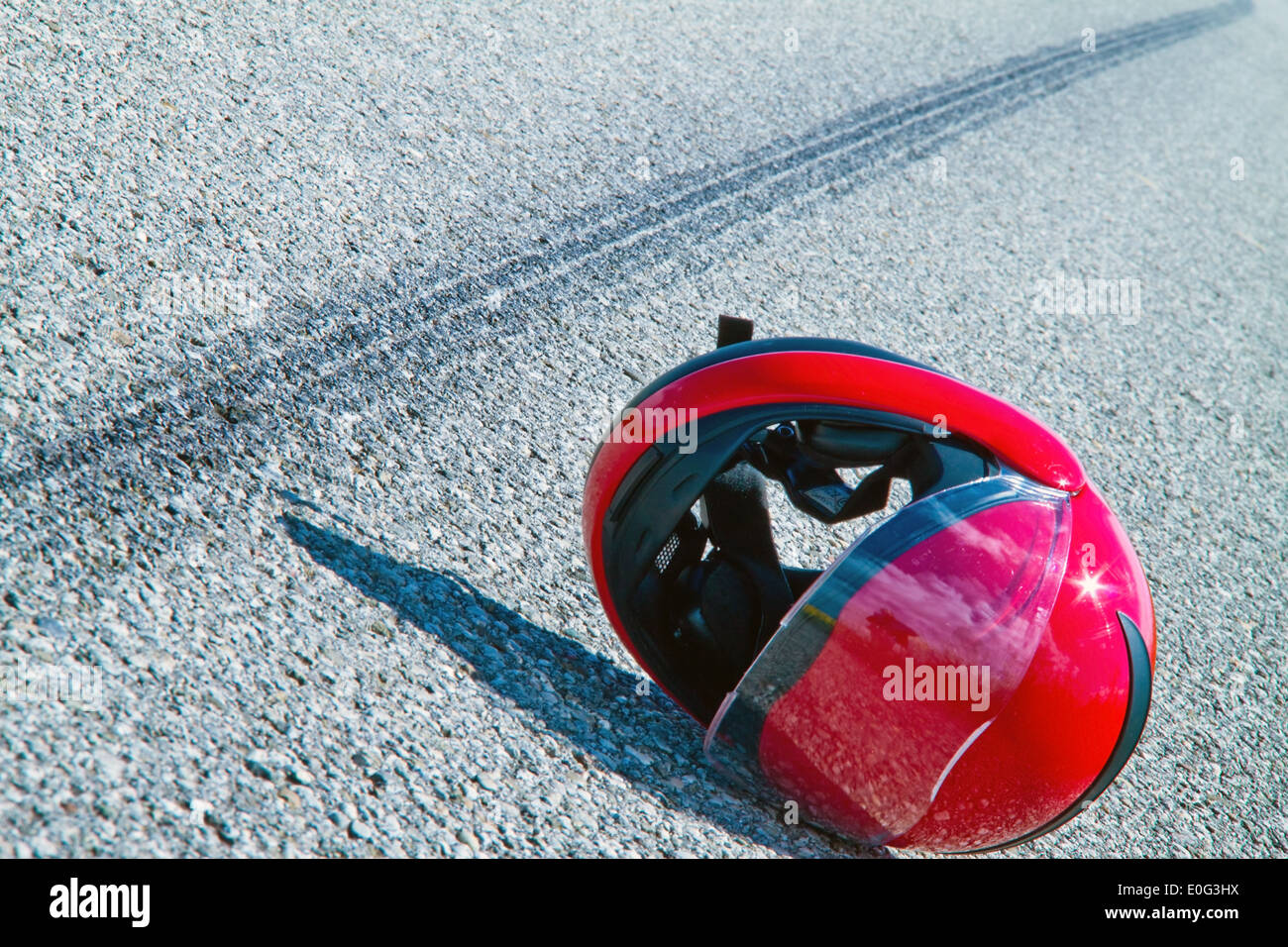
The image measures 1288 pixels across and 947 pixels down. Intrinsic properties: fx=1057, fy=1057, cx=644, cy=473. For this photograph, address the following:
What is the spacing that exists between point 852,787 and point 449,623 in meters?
1.09

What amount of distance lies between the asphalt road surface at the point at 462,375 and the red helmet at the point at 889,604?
0.28 metres

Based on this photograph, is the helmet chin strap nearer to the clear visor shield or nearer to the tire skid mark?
the clear visor shield

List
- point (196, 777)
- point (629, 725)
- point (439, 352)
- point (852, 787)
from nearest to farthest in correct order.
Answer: point (196, 777), point (852, 787), point (629, 725), point (439, 352)

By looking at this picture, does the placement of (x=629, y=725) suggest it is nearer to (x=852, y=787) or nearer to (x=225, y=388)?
(x=852, y=787)

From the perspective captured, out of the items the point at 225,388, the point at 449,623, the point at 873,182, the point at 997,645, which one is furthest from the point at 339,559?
the point at 873,182

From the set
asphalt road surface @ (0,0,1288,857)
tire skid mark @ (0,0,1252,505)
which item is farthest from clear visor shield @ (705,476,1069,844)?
tire skid mark @ (0,0,1252,505)

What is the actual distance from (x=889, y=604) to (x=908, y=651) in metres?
0.11

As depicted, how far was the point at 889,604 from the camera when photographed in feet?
7.50

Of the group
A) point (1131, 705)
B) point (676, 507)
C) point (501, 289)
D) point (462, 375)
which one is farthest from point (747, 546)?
point (501, 289)

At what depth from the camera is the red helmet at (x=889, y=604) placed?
229cm

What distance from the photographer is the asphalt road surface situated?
2.33 metres

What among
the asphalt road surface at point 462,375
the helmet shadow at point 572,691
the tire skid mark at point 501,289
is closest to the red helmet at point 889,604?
the helmet shadow at point 572,691

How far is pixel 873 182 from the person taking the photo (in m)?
6.28

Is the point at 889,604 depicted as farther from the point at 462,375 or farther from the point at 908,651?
the point at 462,375
